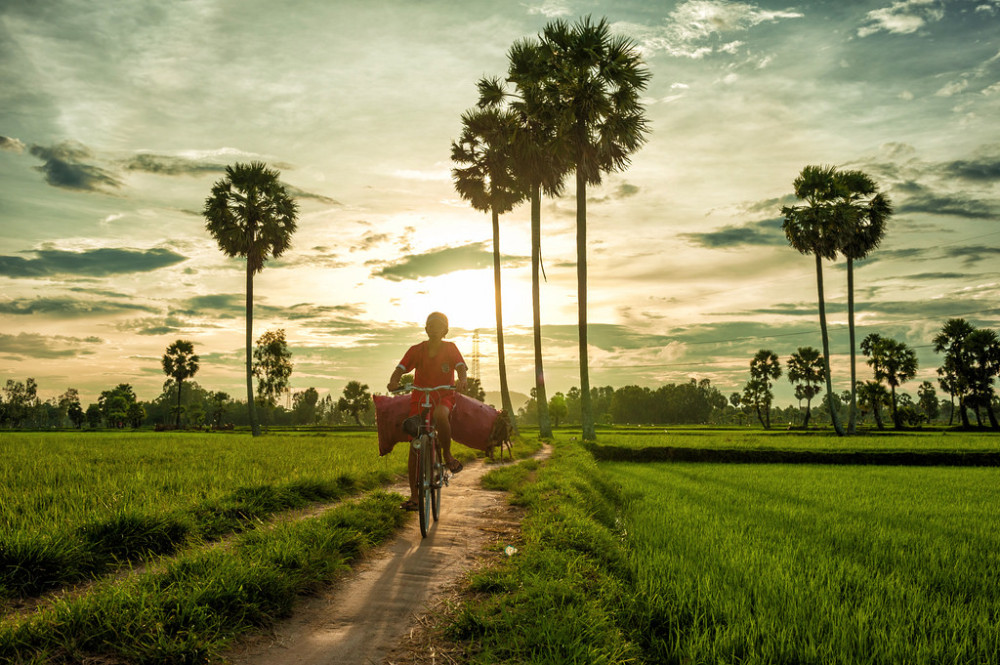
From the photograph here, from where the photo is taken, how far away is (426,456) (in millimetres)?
6750

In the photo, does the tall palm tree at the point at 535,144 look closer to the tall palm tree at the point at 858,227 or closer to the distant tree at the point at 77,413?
the tall palm tree at the point at 858,227

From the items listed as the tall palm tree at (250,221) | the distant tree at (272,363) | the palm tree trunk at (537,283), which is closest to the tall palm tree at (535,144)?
the palm tree trunk at (537,283)

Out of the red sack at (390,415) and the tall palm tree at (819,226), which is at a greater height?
the tall palm tree at (819,226)

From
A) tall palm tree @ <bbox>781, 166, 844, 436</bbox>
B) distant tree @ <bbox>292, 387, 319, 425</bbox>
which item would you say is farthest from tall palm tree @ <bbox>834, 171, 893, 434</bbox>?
distant tree @ <bbox>292, 387, 319, 425</bbox>

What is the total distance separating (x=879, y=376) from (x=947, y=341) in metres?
9.26

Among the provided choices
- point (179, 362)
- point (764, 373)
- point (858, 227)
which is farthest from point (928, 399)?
point (179, 362)

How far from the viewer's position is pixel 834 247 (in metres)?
43.9

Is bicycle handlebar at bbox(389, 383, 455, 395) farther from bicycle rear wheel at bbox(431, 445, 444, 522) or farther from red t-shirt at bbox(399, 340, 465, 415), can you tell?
bicycle rear wheel at bbox(431, 445, 444, 522)

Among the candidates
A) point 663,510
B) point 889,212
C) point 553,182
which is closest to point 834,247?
point 889,212

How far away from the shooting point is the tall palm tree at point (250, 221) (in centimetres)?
3878

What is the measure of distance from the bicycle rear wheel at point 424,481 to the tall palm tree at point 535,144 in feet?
72.2

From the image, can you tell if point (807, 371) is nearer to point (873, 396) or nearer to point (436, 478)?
point (873, 396)

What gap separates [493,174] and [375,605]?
1259 inches

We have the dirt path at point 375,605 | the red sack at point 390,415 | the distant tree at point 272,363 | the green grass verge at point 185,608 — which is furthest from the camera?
the distant tree at point 272,363
